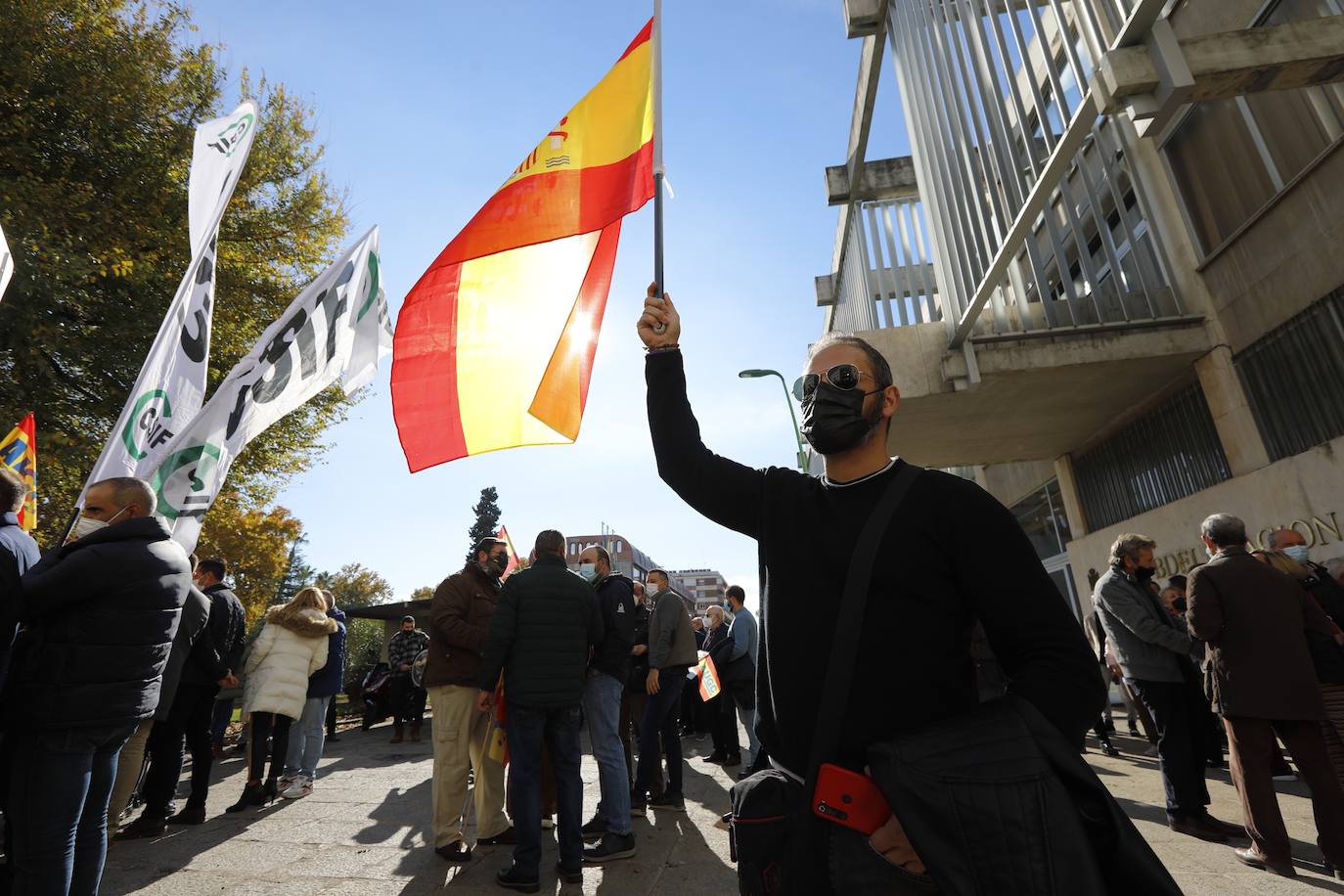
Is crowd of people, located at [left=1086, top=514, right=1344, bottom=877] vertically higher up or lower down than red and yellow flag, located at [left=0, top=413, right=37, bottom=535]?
A: lower down

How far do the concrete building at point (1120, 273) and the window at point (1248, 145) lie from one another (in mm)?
22

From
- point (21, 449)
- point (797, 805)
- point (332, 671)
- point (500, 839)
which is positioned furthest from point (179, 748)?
point (797, 805)

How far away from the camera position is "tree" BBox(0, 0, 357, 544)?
32.2ft

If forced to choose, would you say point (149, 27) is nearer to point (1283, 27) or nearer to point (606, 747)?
point (606, 747)

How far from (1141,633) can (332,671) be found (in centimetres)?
675

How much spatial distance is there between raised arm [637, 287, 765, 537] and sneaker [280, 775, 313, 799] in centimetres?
594

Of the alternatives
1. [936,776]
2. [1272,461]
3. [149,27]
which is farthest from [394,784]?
[149,27]

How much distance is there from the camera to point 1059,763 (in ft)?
3.90

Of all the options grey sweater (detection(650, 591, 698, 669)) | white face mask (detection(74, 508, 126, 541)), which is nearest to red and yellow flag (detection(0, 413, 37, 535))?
white face mask (detection(74, 508, 126, 541))

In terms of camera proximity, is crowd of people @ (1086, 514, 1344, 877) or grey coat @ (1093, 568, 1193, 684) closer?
crowd of people @ (1086, 514, 1344, 877)

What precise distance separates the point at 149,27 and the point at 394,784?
1348 centimetres

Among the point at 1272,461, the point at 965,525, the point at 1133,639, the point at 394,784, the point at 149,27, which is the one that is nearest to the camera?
the point at 965,525

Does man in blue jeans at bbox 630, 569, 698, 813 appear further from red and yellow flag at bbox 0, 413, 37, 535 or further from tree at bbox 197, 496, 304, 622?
tree at bbox 197, 496, 304, 622

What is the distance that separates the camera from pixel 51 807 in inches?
108
